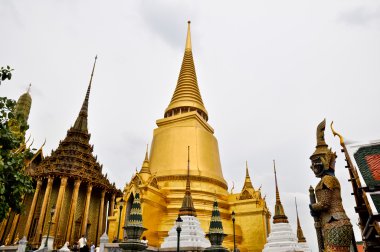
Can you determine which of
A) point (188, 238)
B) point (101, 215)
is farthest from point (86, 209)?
point (188, 238)

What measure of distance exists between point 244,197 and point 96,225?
13.5 meters

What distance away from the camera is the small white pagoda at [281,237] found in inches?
574

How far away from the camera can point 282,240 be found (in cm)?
1502

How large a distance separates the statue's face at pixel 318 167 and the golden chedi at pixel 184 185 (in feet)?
40.5

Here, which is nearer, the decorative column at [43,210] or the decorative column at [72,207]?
the decorative column at [43,210]

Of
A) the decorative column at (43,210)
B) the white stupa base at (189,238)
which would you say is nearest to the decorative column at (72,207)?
the decorative column at (43,210)

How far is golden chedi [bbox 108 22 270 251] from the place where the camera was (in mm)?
17328

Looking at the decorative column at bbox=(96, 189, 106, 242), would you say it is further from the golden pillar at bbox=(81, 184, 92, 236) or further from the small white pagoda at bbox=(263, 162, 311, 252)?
the small white pagoda at bbox=(263, 162, 311, 252)

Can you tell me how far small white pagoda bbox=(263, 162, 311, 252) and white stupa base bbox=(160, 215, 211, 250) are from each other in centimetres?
372

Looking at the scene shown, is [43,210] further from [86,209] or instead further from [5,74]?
[5,74]

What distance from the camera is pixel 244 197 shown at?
19547mm

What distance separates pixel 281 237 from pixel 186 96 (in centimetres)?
1360

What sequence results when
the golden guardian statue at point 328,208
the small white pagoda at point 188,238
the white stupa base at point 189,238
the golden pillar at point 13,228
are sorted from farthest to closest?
1. the golden pillar at point 13,228
2. the white stupa base at point 189,238
3. the small white pagoda at point 188,238
4. the golden guardian statue at point 328,208

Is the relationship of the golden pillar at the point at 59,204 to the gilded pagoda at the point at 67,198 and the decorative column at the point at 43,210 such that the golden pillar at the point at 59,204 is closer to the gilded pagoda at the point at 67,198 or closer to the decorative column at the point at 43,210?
the gilded pagoda at the point at 67,198
